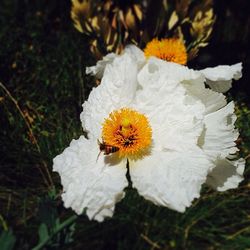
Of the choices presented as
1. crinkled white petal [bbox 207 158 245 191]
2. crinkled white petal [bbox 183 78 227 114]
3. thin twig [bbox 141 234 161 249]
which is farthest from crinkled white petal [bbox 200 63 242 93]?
thin twig [bbox 141 234 161 249]

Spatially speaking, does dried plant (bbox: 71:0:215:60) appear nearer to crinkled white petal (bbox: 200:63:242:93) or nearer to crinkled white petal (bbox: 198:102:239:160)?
crinkled white petal (bbox: 200:63:242:93)

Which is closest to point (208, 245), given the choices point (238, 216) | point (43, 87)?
point (238, 216)

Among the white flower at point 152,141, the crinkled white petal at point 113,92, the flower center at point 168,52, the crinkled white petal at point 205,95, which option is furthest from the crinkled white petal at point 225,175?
the flower center at point 168,52

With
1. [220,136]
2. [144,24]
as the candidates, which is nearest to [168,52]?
[144,24]

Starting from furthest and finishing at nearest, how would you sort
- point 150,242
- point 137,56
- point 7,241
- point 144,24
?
point 144,24 → point 137,56 → point 150,242 → point 7,241

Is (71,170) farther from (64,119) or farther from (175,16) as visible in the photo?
(175,16)

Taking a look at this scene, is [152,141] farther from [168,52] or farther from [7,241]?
[168,52]

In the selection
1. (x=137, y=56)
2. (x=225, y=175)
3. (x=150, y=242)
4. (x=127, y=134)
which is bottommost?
(x=150, y=242)
